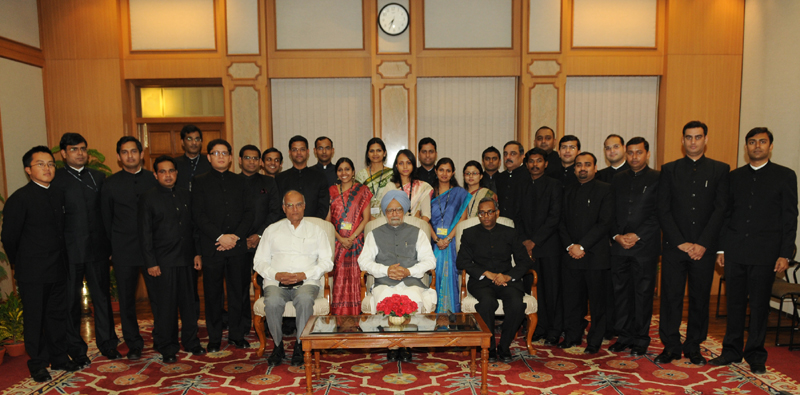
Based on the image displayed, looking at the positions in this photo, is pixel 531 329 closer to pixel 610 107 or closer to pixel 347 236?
pixel 347 236

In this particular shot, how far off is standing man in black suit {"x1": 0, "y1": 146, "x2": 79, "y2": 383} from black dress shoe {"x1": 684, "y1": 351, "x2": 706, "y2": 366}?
16.3 feet

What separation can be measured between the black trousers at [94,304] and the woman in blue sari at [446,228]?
283 cm

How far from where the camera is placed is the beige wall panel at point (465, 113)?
7152 millimetres

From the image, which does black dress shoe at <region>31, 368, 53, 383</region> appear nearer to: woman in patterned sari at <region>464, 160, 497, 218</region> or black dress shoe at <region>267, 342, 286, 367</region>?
black dress shoe at <region>267, 342, 286, 367</region>

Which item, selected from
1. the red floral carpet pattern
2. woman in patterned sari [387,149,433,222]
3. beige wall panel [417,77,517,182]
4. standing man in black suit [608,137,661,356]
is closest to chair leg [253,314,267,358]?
the red floral carpet pattern

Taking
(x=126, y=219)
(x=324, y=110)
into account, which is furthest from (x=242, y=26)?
(x=126, y=219)

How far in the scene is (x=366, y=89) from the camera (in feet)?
23.5

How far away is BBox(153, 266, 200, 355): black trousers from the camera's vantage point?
13.3 ft

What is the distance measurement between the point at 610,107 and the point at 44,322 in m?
7.11

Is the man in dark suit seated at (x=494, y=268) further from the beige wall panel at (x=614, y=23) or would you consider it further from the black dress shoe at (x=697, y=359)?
the beige wall panel at (x=614, y=23)

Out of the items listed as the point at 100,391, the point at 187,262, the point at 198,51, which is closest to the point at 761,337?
the point at 187,262

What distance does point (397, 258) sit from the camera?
420 cm

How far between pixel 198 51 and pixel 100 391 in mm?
4864

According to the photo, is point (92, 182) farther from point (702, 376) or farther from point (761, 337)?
point (761, 337)
